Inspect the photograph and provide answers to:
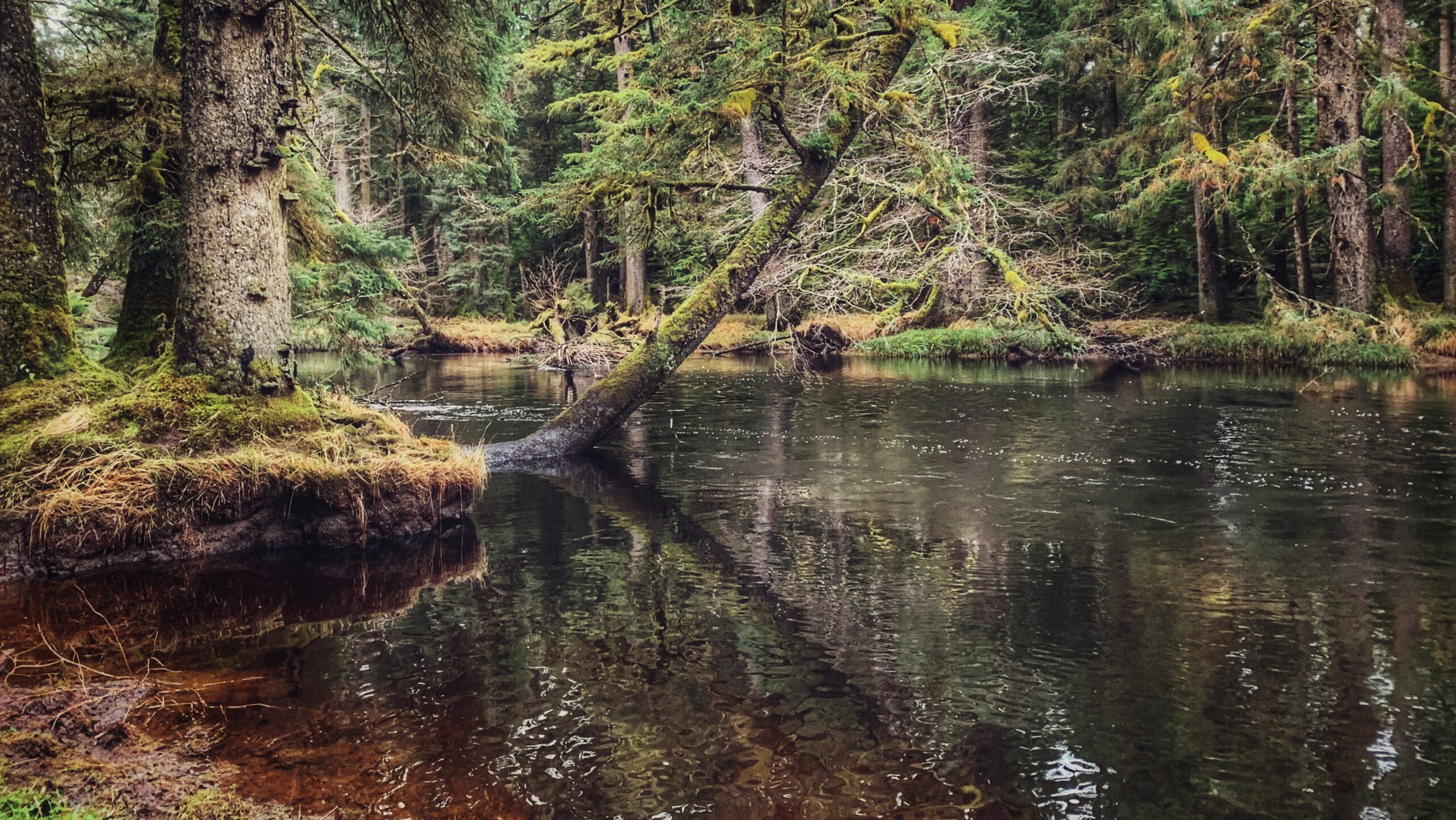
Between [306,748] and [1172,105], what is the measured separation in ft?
82.2

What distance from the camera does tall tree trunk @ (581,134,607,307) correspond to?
36.4 m

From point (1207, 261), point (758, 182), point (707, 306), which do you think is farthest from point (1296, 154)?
point (707, 306)

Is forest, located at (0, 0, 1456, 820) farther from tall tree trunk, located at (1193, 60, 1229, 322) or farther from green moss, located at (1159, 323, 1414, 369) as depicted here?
tall tree trunk, located at (1193, 60, 1229, 322)

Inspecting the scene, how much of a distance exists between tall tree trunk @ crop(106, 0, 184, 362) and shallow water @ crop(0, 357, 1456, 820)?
13.5 ft

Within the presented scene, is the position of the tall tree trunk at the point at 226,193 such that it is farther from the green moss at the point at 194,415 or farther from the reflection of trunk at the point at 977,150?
the reflection of trunk at the point at 977,150

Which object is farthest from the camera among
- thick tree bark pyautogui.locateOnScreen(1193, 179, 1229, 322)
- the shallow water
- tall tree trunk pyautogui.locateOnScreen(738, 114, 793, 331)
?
thick tree bark pyautogui.locateOnScreen(1193, 179, 1229, 322)

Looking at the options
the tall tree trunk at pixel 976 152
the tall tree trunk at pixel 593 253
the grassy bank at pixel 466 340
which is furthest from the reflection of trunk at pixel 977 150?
the grassy bank at pixel 466 340

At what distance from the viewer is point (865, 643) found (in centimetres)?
546

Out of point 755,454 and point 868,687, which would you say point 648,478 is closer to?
point 755,454

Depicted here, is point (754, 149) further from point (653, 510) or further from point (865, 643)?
point (865, 643)

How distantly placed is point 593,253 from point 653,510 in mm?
29579

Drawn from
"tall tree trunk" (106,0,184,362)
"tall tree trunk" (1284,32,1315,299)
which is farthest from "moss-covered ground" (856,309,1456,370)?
"tall tree trunk" (106,0,184,362)

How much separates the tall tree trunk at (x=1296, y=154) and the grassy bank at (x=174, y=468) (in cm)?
1949

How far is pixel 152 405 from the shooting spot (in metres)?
7.70
